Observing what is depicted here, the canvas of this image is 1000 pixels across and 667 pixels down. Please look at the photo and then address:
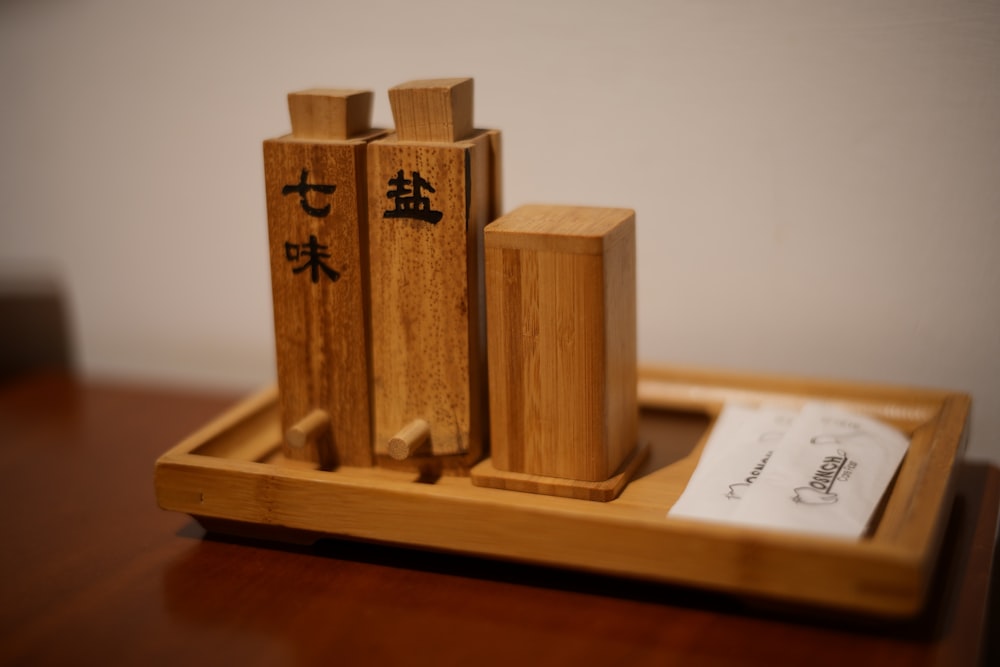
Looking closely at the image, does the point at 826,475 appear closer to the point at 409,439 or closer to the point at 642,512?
the point at 642,512

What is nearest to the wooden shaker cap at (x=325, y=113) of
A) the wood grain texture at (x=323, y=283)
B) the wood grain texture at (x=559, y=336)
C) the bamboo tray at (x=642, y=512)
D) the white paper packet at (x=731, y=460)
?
the wood grain texture at (x=323, y=283)

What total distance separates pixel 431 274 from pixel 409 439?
0.40ft

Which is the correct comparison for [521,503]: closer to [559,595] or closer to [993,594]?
[559,595]

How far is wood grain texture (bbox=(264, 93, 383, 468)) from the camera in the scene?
80cm

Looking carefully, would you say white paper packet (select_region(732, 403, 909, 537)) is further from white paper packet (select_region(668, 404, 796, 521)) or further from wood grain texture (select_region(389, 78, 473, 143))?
wood grain texture (select_region(389, 78, 473, 143))

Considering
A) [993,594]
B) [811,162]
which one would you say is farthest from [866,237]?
[993,594]

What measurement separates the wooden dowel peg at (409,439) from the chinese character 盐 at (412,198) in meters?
0.15

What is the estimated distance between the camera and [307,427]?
83 cm

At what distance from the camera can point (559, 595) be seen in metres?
0.74

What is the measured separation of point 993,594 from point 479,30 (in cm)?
66

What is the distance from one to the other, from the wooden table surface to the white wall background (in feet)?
0.64

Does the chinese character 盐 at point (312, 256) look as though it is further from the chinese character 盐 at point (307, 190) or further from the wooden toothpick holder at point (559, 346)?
the wooden toothpick holder at point (559, 346)

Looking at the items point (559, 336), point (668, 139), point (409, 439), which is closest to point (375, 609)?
point (409, 439)

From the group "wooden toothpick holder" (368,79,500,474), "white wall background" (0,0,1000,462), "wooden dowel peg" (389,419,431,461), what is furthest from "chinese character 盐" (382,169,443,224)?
"white wall background" (0,0,1000,462)
